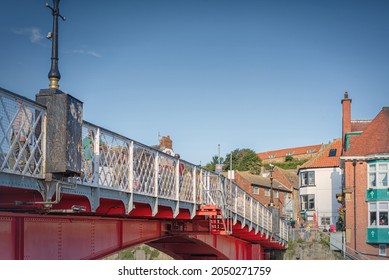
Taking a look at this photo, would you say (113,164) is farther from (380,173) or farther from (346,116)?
(346,116)

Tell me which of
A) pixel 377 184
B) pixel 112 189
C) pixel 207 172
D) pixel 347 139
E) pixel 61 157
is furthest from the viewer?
pixel 347 139

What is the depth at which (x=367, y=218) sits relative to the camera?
2423cm

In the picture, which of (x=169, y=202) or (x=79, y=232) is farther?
(x=169, y=202)

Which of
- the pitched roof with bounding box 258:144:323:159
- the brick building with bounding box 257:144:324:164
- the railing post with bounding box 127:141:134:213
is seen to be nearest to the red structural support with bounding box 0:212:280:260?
the railing post with bounding box 127:141:134:213

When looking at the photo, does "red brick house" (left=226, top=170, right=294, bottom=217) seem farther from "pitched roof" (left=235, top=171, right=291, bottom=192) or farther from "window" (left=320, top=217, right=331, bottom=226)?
"window" (left=320, top=217, right=331, bottom=226)

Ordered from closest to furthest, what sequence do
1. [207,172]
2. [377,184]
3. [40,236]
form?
[40,236], [207,172], [377,184]

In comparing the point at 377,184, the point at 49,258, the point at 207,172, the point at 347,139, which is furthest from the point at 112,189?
the point at 347,139

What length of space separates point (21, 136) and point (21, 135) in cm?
3

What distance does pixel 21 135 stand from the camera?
21.6 feet

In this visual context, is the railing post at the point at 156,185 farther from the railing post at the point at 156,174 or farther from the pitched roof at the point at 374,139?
the pitched roof at the point at 374,139

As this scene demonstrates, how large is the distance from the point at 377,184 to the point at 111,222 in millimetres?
15881

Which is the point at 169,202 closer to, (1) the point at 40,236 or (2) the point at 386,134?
(1) the point at 40,236

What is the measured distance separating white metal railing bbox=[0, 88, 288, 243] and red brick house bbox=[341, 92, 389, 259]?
8.91 m

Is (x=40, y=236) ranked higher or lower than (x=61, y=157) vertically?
lower
